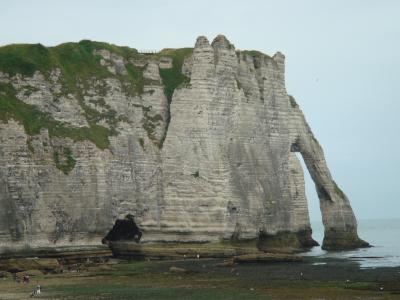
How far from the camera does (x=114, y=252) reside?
6769 centimetres

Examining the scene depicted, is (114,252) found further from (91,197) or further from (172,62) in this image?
(172,62)

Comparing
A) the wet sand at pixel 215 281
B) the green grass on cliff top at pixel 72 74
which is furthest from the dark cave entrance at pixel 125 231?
the wet sand at pixel 215 281

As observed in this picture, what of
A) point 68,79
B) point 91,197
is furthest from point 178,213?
point 68,79

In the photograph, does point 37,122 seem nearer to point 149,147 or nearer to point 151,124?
point 149,147

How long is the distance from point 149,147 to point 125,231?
6.71 metres

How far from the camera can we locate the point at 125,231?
232 ft

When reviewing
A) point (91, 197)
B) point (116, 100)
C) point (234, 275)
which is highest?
point (116, 100)

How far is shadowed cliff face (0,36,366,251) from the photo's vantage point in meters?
63.8

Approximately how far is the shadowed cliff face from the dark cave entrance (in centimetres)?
85

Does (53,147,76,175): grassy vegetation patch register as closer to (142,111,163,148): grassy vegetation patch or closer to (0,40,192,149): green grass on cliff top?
(0,40,192,149): green grass on cliff top

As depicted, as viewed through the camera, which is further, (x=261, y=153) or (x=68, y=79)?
(x=261, y=153)

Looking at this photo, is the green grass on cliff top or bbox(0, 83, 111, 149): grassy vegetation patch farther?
the green grass on cliff top

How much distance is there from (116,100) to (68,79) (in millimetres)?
4131

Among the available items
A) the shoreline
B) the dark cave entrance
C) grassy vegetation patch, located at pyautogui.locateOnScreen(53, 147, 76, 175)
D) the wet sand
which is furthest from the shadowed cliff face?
the wet sand
